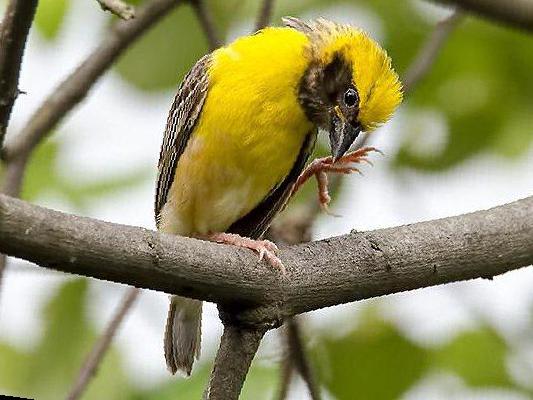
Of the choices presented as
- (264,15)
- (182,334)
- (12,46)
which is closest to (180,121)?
(264,15)

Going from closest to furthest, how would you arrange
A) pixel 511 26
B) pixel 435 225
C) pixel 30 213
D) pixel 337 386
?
pixel 511 26
pixel 30 213
pixel 435 225
pixel 337 386

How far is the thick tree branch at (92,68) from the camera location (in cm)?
391

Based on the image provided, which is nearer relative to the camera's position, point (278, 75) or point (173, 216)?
point (278, 75)

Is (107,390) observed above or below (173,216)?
below

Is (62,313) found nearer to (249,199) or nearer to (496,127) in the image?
(249,199)

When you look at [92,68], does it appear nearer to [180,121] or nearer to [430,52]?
[180,121]

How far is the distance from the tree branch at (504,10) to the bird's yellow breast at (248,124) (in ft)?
8.34

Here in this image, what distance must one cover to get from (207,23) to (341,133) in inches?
32.1

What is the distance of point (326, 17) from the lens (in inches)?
166

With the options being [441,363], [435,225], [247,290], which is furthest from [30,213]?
[441,363]

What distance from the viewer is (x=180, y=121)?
411 centimetres

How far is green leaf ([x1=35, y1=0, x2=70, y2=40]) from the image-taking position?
429cm

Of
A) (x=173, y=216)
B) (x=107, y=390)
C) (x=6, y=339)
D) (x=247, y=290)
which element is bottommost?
(x=6, y=339)

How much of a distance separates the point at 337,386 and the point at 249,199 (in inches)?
32.6
